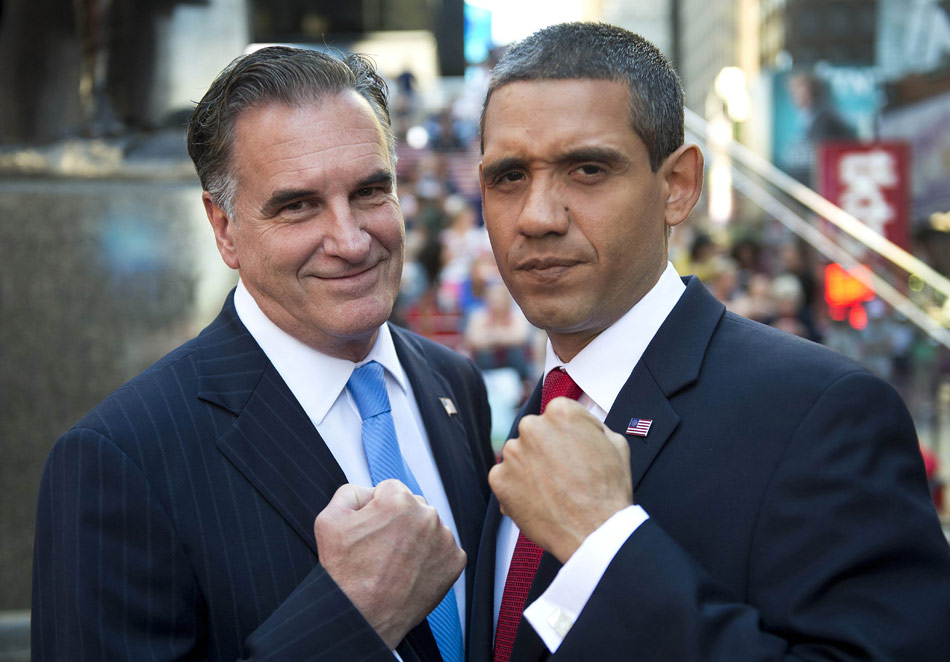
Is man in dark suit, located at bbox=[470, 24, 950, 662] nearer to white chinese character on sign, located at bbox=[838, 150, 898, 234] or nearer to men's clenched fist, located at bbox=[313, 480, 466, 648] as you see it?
men's clenched fist, located at bbox=[313, 480, 466, 648]

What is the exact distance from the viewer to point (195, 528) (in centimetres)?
196

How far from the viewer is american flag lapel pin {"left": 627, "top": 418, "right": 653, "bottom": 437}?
6.07 feet

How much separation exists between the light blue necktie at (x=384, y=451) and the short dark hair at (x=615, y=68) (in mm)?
802

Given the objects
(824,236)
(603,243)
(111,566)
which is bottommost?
(824,236)

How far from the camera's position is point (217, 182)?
2271 millimetres

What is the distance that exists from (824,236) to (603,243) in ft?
30.6

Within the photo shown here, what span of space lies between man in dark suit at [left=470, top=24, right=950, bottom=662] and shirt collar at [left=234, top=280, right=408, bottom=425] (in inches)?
18.9

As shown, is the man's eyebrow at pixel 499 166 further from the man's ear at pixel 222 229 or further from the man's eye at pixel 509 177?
the man's ear at pixel 222 229

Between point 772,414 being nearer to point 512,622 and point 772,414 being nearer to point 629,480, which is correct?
point 629,480

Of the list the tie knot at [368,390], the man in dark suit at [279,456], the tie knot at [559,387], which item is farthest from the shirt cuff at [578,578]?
the tie knot at [368,390]

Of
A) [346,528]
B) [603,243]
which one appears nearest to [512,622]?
[346,528]

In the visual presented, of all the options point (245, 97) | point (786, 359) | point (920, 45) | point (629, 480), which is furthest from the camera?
point (920, 45)

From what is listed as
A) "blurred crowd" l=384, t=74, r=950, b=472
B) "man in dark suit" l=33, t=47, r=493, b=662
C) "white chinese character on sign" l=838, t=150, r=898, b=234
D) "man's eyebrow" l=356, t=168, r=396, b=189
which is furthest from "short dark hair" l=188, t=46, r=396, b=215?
"white chinese character on sign" l=838, t=150, r=898, b=234

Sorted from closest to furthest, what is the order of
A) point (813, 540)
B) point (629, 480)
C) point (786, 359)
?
point (813, 540) < point (629, 480) < point (786, 359)
